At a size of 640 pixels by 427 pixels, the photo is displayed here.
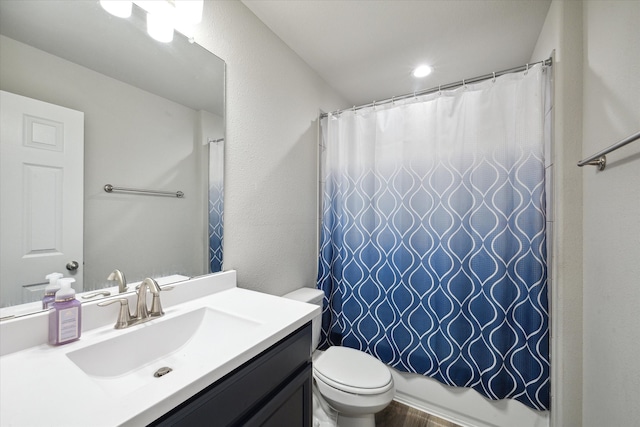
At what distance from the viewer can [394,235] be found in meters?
1.62

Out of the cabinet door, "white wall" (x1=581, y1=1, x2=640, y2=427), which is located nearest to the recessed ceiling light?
"white wall" (x1=581, y1=1, x2=640, y2=427)

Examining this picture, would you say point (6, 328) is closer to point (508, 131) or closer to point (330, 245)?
point (330, 245)

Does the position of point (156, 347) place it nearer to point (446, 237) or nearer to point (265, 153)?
point (265, 153)

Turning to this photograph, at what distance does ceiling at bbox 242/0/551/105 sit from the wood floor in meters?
2.32

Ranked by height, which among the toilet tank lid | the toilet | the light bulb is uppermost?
the light bulb

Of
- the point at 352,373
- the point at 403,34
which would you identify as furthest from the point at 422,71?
the point at 352,373

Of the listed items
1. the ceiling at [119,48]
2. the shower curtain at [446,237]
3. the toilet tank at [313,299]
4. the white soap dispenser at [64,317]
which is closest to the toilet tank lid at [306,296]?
the toilet tank at [313,299]

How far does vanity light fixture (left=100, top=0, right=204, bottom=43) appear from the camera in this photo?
98 centimetres

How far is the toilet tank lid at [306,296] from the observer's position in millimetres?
1567

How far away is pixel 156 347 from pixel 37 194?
0.57 metres

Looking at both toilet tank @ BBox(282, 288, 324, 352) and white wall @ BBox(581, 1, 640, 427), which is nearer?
white wall @ BBox(581, 1, 640, 427)

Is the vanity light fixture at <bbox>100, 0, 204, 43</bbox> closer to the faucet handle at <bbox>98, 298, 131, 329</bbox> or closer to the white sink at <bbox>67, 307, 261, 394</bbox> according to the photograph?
the faucet handle at <bbox>98, 298, 131, 329</bbox>

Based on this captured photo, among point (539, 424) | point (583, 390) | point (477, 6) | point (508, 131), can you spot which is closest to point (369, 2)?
point (477, 6)

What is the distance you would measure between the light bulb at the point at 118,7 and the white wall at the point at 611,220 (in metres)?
1.69
